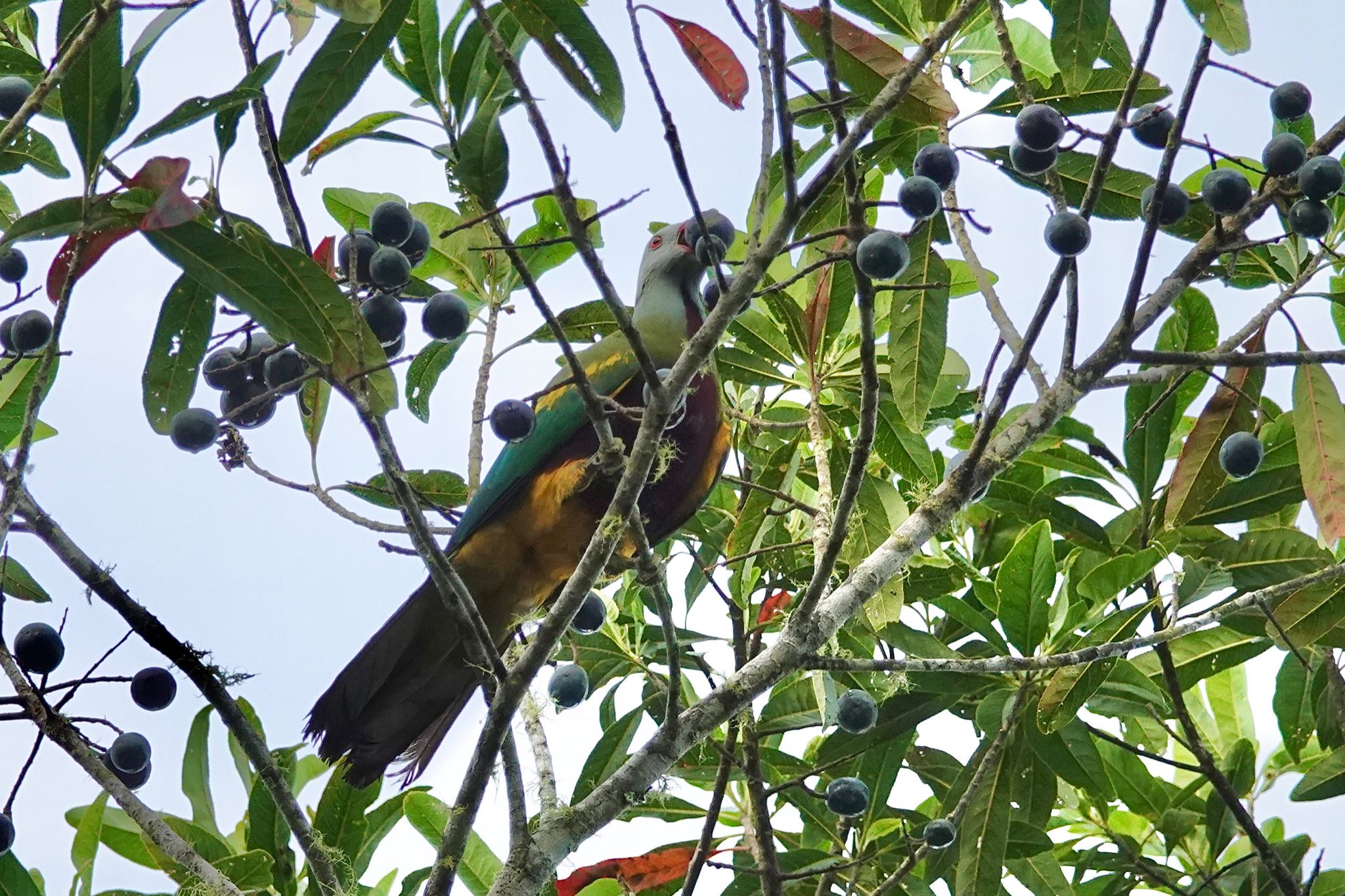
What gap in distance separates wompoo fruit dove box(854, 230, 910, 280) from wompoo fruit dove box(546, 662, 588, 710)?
94cm

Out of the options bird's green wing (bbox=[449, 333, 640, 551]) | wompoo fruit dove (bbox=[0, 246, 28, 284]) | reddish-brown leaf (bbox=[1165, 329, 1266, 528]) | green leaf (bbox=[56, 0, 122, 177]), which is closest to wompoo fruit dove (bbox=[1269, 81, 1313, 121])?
reddish-brown leaf (bbox=[1165, 329, 1266, 528])

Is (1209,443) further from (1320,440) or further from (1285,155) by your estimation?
(1285,155)

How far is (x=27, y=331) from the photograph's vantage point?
2.12 meters

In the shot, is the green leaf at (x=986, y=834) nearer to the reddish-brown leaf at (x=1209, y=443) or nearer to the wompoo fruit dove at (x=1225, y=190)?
the reddish-brown leaf at (x=1209, y=443)

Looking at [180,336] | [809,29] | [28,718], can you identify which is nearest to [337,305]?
[180,336]

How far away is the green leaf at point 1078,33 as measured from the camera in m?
2.17

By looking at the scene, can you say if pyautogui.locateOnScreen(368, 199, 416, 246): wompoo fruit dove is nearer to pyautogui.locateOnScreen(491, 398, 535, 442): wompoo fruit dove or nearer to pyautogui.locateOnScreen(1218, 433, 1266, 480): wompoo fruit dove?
pyautogui.locateOnScreen(491, 398, 535, 442): wompoo fruit dove

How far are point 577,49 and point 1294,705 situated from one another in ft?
7.45

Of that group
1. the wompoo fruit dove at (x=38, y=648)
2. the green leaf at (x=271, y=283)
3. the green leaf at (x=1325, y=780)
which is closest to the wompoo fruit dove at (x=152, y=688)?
the wompoo fruit dove at (x=38, y=648)

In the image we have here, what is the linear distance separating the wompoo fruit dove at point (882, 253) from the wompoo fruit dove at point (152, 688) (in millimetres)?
1219

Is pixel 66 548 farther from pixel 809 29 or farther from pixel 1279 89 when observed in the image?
pixel 1279 89

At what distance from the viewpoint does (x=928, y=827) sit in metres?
2.46

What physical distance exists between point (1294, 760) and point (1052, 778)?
713 mm

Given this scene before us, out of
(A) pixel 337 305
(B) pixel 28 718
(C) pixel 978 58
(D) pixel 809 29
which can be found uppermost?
(C) pixel 978 58
